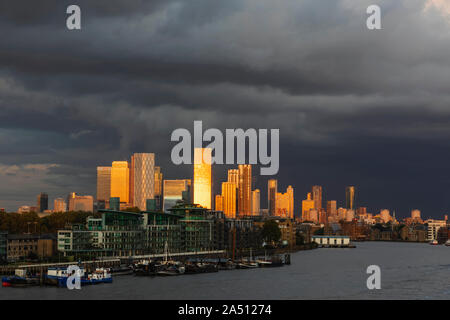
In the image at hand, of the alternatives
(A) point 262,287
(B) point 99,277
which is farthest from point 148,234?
(A) point 262,287

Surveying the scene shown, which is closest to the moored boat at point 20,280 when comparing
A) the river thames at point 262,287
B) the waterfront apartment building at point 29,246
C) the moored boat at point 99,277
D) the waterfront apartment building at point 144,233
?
the river thames at point 262,287

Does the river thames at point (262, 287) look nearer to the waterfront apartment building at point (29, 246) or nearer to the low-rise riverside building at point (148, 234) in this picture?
the low-rise riverside building at point (148, 234)

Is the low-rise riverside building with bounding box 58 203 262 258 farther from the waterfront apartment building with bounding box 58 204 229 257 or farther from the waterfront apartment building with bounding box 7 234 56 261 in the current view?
the waterfront apartment building with bounding box 7 234 56 261

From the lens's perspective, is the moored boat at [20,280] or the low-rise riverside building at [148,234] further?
the low-rise riverside building at [148,234]

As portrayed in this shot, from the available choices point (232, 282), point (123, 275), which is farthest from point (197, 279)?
point (123, 275)

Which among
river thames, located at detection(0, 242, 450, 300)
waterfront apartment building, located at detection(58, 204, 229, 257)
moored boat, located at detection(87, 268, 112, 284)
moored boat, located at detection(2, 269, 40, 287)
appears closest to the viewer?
river thames, located at detection(0, 242, 450, 300)

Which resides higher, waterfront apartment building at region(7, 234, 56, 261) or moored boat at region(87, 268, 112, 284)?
waterfront apartment building at region(7, 234, 56, 261)

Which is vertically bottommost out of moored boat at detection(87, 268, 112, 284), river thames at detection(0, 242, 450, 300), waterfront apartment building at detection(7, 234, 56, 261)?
river thames at detection(0, 242, 450, 300)

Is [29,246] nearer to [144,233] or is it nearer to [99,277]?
[144,233]

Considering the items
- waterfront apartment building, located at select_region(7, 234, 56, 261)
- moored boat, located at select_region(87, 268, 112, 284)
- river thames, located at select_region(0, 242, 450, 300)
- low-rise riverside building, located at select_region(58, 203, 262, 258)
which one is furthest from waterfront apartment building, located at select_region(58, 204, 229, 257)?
moored boat, located at select_region(87, 268, 112, 284)

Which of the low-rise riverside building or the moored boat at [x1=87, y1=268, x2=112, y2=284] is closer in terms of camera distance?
the moored boat at [x1=87, y1=268, x2=112, y2=284]
